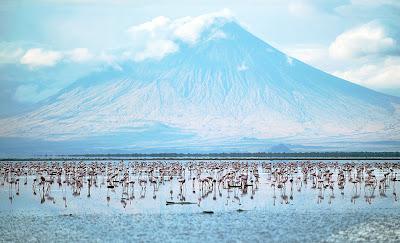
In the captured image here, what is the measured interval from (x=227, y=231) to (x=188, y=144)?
164187mm

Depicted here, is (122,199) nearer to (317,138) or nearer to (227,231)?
(227,231)

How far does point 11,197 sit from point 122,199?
6.44 meters

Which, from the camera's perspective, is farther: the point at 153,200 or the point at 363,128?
the point at 363,128

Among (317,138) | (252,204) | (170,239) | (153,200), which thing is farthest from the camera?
(317,138)

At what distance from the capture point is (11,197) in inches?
1538

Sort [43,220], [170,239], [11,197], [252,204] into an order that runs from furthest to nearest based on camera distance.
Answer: [11,197] → [252,204] → [43,220] → [170,239]

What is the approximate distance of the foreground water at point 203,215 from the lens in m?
25.3

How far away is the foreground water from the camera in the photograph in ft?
82.9

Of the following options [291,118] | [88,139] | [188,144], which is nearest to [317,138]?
[291,118]

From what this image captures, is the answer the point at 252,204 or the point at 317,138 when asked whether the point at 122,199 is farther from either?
the point at 317,138

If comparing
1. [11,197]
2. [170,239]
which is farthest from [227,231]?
[11,197]

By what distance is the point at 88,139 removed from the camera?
197750mm

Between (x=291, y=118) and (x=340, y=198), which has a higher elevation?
(x=291, y=118)

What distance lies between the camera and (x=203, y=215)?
30.2 m
